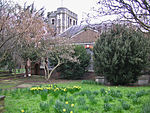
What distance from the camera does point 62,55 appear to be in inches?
567

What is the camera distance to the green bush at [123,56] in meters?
11.0

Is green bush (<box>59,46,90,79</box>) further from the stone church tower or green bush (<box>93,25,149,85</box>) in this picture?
the stone church tower

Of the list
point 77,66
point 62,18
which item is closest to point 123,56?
point 77,66

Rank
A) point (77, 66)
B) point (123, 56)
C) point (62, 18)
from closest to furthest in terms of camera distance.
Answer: point (123, 56)
point (77, 66)
point (62, 18)

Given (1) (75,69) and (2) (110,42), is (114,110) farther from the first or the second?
(1) (75,69)

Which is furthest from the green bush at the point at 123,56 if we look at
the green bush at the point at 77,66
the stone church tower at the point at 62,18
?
the stone church tower at the point at 62,18

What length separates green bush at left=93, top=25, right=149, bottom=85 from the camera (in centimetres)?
1098

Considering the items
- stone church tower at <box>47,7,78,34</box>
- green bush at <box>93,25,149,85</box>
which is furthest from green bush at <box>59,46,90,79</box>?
stone church tower at <box>47,7,78,34</box>

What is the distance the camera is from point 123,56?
428 inches

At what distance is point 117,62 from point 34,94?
19.9 feet

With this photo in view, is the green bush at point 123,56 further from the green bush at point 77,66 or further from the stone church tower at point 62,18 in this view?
the stone church tower at point 62,18

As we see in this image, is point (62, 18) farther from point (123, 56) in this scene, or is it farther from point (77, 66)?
point (123, 56)

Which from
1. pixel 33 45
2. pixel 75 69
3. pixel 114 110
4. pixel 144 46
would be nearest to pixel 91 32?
pixel 75 69

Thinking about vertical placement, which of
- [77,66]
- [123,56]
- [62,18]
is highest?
[62,18]
